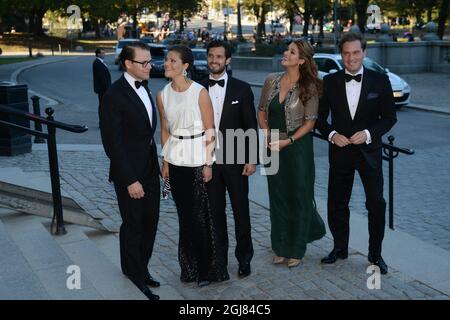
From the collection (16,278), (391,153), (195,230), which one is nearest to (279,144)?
(195,230)

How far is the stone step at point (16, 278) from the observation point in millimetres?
4340

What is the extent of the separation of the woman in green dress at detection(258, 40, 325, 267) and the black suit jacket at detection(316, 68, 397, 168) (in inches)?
5.4

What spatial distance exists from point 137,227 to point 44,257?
100 cm

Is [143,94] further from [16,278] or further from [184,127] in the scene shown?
[16,278]

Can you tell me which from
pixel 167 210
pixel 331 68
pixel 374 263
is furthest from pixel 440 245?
pixel 331 68

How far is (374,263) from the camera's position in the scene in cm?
531

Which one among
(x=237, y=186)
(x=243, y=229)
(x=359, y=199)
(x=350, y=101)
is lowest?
(x=359, y=199)

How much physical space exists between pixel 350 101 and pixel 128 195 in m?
1.98

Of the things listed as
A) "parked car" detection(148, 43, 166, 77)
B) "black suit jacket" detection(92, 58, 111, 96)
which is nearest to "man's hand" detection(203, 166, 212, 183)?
"black suit jacket" detection(92, 58, 111, 96)

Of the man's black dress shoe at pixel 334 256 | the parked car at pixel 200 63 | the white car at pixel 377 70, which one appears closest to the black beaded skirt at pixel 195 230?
the man's black dress shoe at pixel 334 256

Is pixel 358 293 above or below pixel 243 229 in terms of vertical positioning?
below

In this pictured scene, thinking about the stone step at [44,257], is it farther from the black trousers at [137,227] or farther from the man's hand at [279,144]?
the man's hand at [279,144]

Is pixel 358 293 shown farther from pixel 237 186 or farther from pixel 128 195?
pixel 128 195

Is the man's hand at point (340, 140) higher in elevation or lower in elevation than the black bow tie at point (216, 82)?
lower
